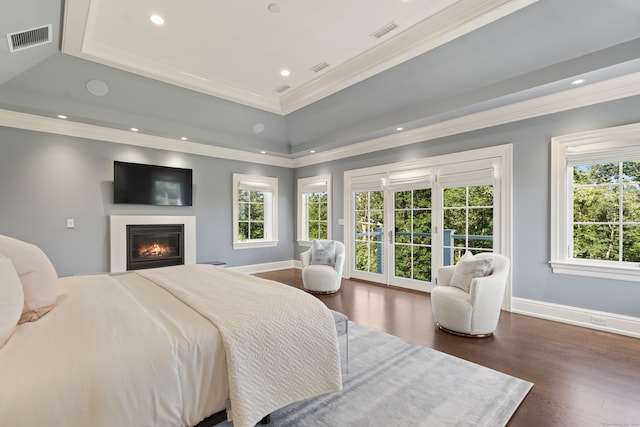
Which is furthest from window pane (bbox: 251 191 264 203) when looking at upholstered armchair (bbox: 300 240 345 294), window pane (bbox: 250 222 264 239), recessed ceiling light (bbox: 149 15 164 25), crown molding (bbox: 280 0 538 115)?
recessed ceiling light (bbox: 149 15 164 25)

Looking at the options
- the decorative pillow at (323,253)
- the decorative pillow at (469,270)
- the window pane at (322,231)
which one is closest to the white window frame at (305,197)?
the window pane at (322,231)

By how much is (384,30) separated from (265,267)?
5.04 metres

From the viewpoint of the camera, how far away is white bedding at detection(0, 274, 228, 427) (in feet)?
3.26

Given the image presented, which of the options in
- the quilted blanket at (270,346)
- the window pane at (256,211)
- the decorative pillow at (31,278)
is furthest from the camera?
the window pane at (256,211)

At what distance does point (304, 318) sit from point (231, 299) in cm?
49

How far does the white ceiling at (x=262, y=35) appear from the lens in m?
2.76

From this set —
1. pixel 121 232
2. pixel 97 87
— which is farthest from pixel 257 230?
pixel 97 87

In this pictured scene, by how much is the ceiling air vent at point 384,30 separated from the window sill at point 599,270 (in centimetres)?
323

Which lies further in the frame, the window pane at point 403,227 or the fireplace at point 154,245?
the window pane at point 403,227

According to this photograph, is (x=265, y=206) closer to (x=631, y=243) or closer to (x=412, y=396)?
(x=412, y=396)

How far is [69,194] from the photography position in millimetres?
4363

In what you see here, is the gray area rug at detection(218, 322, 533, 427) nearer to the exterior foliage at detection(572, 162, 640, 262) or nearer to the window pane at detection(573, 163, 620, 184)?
the exterior foliage at detection(572, 162, 640, 262)

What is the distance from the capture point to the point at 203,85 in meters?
4.28

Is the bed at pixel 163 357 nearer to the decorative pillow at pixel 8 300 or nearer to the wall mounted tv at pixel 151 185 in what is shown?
the decorative pillow at pixel 8 300
